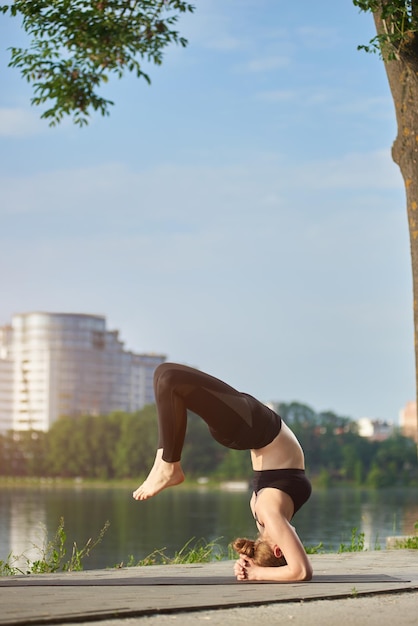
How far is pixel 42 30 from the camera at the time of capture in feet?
38.8

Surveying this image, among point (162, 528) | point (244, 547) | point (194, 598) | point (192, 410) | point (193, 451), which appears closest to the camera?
point (194, 598)

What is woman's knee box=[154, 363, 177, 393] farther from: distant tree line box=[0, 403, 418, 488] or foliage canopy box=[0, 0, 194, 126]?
distant tree line box=[0, 403, 418, 488]

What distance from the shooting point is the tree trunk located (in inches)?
356

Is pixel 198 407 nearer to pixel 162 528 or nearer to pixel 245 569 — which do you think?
pixel 245 569

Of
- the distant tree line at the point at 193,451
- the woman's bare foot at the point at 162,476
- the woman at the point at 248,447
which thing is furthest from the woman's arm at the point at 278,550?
the distant tree line at the point at 193,451

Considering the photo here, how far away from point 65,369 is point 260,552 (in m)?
169

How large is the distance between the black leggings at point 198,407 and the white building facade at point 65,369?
163 m

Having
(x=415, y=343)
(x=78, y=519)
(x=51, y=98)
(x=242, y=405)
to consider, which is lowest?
(x=78, y=519)

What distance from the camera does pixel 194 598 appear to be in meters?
4.47

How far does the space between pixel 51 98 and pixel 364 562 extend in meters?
7.43

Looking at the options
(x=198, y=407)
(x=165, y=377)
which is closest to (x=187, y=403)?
(x=198, y=407)

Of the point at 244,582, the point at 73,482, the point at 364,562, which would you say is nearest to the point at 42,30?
Result: the point at 364,562

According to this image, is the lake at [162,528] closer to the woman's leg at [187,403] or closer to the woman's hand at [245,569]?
the woman's hand at [245,569]

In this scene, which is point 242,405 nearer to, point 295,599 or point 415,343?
point 295,599
